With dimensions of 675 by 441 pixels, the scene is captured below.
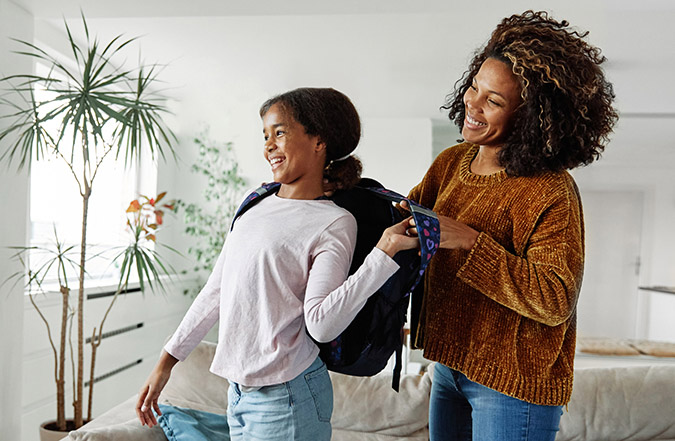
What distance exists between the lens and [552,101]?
1.23 m

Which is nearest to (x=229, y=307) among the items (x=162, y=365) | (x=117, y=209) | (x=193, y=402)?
(x=162, y=365)

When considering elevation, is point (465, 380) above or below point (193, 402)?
above

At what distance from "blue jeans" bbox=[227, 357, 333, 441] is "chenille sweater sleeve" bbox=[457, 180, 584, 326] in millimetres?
382

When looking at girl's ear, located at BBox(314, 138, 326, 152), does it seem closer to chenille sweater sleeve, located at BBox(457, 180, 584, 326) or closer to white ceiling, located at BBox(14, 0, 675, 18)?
chenille sweater sleeve, located at BBox(457, 180, 584, 326)

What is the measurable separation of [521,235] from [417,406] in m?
1.60

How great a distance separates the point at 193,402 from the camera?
103 inches

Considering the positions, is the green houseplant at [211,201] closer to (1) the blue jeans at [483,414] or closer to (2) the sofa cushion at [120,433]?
(2) the sofa cushion at [120,433]

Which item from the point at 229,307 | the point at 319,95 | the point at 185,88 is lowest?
the point at 229,307

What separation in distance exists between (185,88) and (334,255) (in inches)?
210

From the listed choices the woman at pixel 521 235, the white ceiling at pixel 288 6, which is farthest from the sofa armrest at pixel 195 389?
the white ceiling at pixel 288 6

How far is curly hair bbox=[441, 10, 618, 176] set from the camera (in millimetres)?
1211

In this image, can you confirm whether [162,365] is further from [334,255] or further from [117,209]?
[117,209]

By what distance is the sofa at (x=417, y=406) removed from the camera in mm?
2619

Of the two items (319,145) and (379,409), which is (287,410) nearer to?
(319,145)
